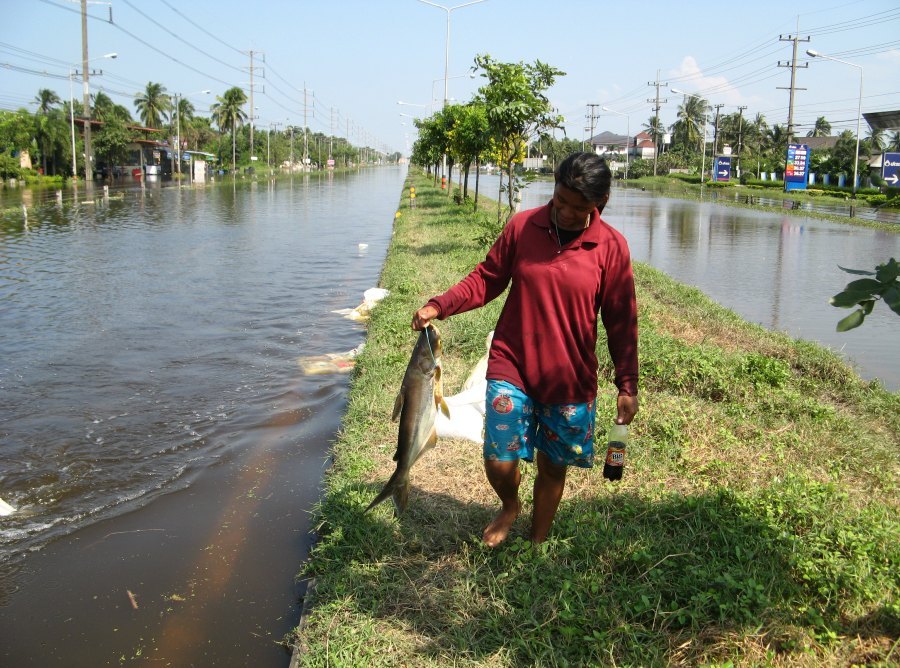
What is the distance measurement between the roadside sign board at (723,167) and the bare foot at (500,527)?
56.9 meters

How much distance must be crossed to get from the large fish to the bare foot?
1.67 feet

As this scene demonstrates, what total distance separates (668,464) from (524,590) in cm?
Answer: 164

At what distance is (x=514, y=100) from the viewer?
41.9 ft

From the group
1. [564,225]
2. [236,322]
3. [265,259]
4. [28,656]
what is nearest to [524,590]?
[564,225]

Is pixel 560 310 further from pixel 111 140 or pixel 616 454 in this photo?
pixel 111 140

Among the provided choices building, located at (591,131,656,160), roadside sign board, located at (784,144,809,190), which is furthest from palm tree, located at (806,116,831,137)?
roadside sign board, located at (784,144,809,190)

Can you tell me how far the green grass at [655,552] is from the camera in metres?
2.92

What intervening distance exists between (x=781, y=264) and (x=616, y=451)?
1390 cm

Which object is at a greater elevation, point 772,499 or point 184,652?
point 772,499

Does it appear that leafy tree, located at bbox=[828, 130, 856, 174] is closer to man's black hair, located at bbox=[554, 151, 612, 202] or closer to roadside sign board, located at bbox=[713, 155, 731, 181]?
roadside sign board, located at bbox=[713, 155, 731, 181]

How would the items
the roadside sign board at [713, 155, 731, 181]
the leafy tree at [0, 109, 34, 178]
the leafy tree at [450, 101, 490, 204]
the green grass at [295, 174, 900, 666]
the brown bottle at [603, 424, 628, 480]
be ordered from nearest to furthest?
1. the green grass at [295, 174, 900, 666]
2. the brown bottle at [603, 424, 628, 480]
3. the leafy tree at [450, 101, 490, 204]
4. the leafy tree at [0, 109, 34, 178]
5. the roadside sign board at [713, 155, 731, 181]

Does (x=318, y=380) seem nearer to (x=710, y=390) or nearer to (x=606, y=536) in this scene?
(x=710, y=390)

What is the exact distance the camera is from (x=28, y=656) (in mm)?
3629

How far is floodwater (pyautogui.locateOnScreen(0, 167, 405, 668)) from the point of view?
387cm
